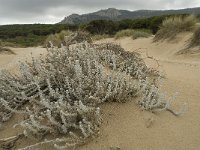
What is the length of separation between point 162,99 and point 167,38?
9.79 m

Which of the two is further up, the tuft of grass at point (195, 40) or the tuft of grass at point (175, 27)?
the tuft of grass at point (195, 40)

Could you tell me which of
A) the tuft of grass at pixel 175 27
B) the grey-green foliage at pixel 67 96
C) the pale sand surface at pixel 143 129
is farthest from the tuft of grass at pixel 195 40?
the pale sand surface at pixel 143 129

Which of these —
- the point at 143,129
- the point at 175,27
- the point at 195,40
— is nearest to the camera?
the point at 143,129

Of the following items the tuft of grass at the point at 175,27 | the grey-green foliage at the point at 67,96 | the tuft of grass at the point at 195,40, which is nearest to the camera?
the grey-green foliage at the point at 67,96

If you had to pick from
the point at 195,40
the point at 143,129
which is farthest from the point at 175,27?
the point at 143,129

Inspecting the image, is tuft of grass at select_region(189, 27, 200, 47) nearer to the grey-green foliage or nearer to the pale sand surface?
the grey-green foliage

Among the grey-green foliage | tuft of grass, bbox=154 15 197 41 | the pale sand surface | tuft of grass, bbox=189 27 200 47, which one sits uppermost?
the grey-green foliage

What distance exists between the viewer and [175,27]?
12750mm

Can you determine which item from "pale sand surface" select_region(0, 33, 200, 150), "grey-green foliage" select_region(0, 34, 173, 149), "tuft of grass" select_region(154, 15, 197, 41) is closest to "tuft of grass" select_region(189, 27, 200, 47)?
"tuft of grass" select_region(154, 15, 197, 41)

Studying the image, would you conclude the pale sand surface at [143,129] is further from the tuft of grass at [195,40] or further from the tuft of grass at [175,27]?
the tuft of grass at [175,27]

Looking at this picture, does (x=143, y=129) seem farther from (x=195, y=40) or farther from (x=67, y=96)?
(x=195, y=40)

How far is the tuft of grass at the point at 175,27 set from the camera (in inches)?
493

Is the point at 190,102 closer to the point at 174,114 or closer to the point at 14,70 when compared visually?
the point at 174,114

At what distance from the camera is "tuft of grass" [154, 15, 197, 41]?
41.1ft
